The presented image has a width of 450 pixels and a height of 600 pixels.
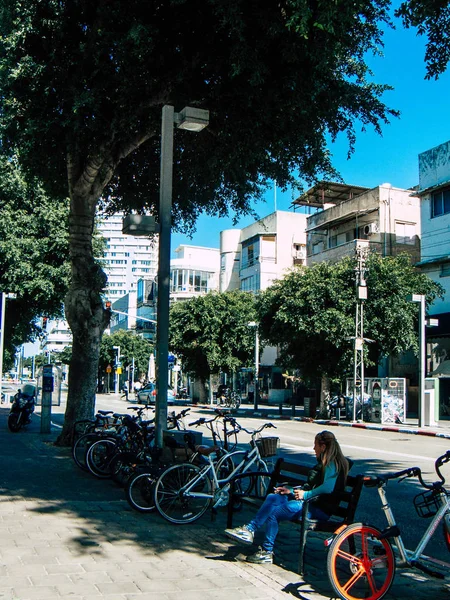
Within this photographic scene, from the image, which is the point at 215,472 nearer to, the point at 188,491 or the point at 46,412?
the point at 188,491

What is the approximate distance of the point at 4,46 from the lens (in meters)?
12.6

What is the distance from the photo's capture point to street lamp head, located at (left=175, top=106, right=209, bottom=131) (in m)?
9.09

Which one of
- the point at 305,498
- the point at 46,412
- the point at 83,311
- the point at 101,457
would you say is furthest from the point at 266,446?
the point at 46,412

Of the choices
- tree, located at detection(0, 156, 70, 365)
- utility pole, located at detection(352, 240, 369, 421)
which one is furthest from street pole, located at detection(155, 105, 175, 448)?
utility pole, located at detection(352, 240, 369, 421)

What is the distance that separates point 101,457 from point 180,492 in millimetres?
3565

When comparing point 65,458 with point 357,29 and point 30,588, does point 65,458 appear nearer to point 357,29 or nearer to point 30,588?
point 30,588

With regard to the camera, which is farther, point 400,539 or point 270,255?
point 270,255

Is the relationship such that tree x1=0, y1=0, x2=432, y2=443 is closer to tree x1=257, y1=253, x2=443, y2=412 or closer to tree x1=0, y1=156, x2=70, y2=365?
tree x1=0, y1=156, x2=70, y2=365

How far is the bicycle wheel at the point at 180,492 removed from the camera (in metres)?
7.28

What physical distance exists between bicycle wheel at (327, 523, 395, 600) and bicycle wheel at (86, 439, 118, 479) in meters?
5.83

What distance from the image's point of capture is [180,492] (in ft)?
Answer: 23.9

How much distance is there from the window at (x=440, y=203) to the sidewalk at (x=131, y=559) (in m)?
26.9

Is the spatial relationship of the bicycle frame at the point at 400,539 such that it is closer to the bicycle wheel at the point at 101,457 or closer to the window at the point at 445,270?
the bicycle wheel at the point at 101,457

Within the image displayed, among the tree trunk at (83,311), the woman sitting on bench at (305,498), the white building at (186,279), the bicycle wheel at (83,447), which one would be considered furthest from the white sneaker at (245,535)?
the white building at (186,279)
